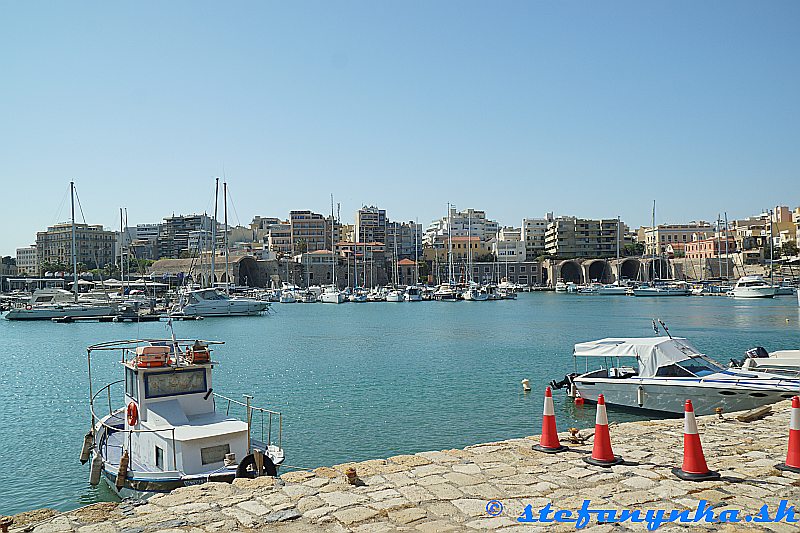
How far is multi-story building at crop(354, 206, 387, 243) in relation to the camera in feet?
533

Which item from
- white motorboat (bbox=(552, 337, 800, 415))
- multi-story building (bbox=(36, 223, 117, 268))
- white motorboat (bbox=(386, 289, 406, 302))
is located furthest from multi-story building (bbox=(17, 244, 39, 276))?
white motorboat (bbox=(552, 337, 800, 415))

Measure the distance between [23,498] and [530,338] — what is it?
3515cm

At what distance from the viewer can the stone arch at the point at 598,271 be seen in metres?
141

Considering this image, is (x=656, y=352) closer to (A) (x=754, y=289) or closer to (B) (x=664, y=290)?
(A) (x=754, y=289)

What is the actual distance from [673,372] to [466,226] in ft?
531

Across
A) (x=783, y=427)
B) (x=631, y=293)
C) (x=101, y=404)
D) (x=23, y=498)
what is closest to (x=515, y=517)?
(x=783, y=427)

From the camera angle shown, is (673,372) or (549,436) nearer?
(549,436)

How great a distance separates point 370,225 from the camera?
163625 millimetres

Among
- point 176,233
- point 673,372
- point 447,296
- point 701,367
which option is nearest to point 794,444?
point 673,372

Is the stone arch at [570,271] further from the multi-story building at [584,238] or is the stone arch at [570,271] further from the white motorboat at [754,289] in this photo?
the white motorboat at [754,289]

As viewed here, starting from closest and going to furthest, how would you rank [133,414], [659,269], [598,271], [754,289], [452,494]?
[452,494]
[133,414]
[754,289]
[659,269]
[598,271]

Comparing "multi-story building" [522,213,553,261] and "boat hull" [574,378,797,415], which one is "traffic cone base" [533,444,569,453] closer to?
"boat hull" [574,378,797,415]

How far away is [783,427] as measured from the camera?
10.6 meters

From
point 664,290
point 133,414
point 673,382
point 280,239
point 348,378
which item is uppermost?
point 280,239
